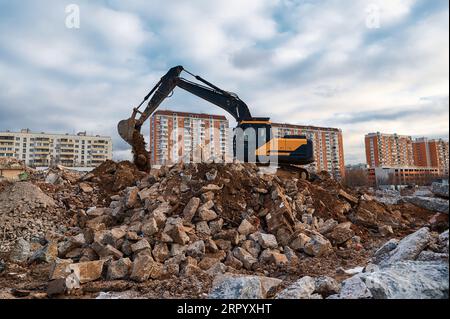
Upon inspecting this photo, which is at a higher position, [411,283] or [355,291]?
[411,283]

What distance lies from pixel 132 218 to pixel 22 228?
2872 millimetres

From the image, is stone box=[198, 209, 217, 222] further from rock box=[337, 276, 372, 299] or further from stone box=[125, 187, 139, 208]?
rock box=[337, 276, 372, 299]

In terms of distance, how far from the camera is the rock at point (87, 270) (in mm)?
5316

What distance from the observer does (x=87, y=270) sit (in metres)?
5.40

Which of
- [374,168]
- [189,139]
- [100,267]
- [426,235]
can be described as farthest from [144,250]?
[374,168]

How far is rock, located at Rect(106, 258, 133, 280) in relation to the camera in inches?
217

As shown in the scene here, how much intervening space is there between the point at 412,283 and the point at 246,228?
152 inches

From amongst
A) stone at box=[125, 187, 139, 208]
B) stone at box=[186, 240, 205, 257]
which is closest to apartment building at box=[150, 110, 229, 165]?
stone at box=[125, 187, 139, 208]

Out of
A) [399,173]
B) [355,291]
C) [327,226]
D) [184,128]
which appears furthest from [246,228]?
[399,173]

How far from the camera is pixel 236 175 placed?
8820 mm

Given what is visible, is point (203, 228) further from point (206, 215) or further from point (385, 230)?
point (385, 230)

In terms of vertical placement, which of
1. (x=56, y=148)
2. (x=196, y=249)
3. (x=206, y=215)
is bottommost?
(x=196, y=249)

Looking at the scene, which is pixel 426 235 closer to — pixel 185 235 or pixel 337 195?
pixel 185 235

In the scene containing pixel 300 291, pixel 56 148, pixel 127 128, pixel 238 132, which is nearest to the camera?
pixel 300 291
